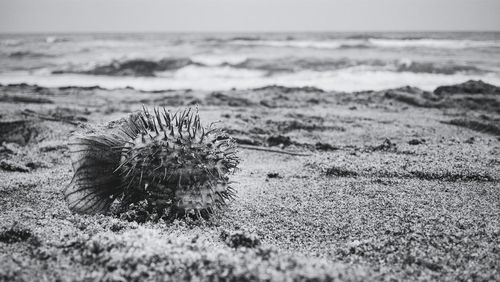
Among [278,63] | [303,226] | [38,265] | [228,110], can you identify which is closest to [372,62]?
[278,63]

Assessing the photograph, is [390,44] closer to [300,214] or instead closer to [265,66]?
[265,66]

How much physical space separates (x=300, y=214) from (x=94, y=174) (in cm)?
128

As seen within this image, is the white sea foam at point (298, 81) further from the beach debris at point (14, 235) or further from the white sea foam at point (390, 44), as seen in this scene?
the white sea foam at point (390, 44)

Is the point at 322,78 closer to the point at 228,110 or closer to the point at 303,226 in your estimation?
the point at 228,110

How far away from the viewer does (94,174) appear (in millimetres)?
2096

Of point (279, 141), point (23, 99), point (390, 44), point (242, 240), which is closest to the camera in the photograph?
point (242, 240)

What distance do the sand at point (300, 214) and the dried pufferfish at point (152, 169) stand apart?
12cm

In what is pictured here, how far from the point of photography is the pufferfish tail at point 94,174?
80.5 inches

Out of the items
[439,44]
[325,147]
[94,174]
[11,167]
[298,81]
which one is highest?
[439,44]

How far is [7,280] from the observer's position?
135 cm

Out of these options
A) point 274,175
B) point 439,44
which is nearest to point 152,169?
point 274,175

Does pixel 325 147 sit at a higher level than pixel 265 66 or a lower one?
lower

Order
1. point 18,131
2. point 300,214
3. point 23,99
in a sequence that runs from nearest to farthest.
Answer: point 300,214 < point 18,131 < point 23,99

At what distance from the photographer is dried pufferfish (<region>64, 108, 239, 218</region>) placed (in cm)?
199
